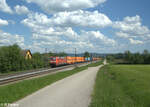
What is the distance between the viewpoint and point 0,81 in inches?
714

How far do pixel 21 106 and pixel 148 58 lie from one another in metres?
99.8

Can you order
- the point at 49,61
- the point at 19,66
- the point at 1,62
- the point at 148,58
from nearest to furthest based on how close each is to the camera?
the point at 1,62, the point at 19,66, the point at 49,61, the point at 148,58

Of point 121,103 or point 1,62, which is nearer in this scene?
point 121,103

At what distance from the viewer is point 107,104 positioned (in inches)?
333

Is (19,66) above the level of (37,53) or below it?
below

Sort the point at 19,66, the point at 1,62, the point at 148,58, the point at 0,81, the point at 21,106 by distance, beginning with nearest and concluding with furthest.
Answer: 1. the point at 21,106
2. the point at 0,81
3. the point at 1,62
4. the point at 19,66
5. the point at 148,58

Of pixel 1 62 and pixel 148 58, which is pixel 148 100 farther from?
pixel 148 58

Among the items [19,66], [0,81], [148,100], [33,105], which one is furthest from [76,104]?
[19,66]

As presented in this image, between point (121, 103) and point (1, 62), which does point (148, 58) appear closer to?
point (1, 62)

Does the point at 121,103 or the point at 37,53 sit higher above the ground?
the point at 37,53

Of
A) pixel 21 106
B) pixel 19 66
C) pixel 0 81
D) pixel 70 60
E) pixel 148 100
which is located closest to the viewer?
pixel 21 106

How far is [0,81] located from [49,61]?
32.3 m

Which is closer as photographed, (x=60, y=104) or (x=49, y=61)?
(x=60, y=104)

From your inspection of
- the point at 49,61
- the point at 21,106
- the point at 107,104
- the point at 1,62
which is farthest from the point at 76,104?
the point at 49,61
